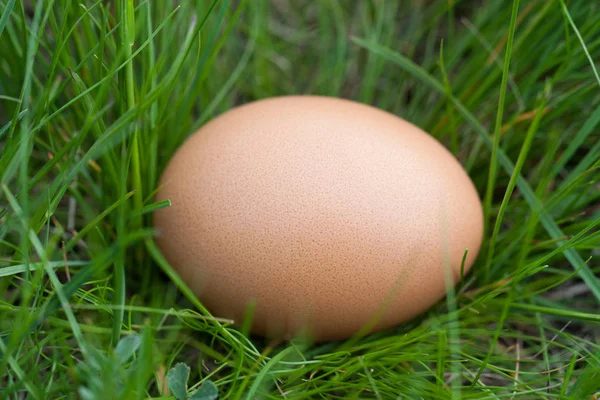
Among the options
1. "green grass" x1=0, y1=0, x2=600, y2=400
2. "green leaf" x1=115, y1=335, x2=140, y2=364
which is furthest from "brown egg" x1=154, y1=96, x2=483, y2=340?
"green leaf" x1=115, y1=335, x2=140, y2=364

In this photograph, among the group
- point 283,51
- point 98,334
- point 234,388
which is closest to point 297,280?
point 234,388

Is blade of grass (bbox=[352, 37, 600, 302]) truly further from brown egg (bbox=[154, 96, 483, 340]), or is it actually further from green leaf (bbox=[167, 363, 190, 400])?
green leaf (bbox=[167, 363, 190, 400])

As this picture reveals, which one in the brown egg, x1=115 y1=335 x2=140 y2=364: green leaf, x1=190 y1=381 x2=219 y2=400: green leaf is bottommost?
x1=190 y1=381 x2=219 y2=400: green leaf

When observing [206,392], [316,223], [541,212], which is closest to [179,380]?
[206,392]

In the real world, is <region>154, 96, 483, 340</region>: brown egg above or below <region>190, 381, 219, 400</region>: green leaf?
above

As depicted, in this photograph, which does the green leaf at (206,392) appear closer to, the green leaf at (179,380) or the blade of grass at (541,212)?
the green leaf at (179,380)

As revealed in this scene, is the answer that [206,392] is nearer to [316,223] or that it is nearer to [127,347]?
[127,347]

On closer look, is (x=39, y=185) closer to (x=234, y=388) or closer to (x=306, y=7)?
(x=234, y=388)
